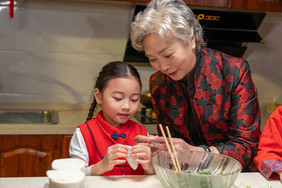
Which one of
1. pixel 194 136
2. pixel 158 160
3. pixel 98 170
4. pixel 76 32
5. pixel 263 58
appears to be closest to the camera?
pixel 158 160

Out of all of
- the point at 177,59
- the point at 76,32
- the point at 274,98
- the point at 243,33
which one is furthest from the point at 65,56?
the point at 274,98

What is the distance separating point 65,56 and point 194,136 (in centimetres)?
140

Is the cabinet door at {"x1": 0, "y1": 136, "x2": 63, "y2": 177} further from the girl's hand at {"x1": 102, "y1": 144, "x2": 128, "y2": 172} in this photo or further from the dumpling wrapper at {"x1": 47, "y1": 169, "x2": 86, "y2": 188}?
the dumpling wrapper at {"x1": 47, "y1": 169, "x2": 86, "y2": 188}

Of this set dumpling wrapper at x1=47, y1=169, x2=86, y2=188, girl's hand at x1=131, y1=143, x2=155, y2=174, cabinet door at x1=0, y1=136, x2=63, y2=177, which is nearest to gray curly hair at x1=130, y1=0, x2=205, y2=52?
girl's hand at x1=131, y1=143, x2=155, y2=174

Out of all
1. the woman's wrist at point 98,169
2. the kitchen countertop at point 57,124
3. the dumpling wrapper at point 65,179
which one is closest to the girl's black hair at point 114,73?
the woman's wrist at point 98,169

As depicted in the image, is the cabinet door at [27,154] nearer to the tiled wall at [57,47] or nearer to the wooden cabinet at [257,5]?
the tiled wall at [57,47]

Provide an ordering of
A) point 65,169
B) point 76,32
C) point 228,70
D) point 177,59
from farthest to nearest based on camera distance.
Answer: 1. point 76,32
2. point 228,70
3. point 177,59
4. point 65,169

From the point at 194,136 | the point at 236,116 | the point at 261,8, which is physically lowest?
the point at 194,136

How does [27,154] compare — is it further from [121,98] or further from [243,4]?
[243,4]

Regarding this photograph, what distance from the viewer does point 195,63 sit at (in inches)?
65.2

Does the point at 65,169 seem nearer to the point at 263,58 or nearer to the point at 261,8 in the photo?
the point at 261,8

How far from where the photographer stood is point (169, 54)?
1.48 m

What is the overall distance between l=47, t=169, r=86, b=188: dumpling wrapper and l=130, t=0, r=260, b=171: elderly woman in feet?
1.52

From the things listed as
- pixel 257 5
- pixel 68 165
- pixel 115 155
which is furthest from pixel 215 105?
pixel 257 5
